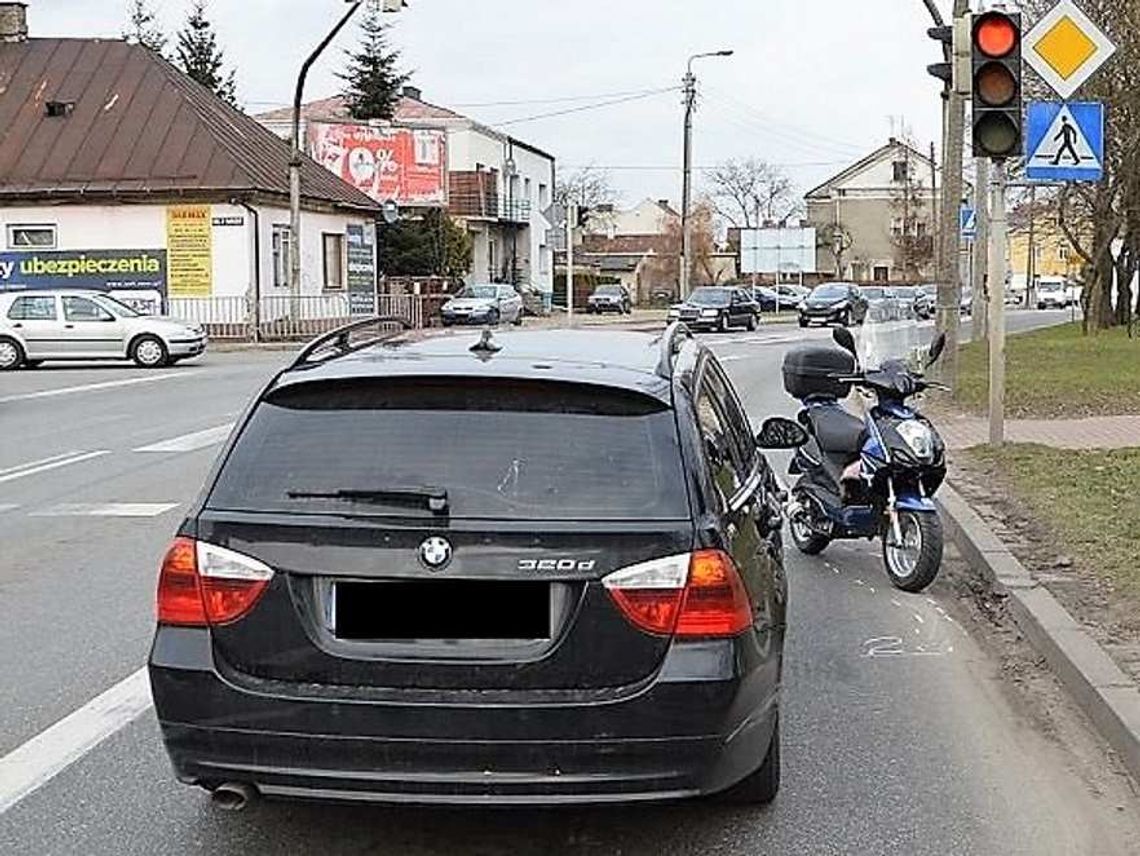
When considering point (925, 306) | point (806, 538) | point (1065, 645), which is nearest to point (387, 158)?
point (925, 306)

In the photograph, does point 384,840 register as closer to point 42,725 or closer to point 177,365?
point 42,725

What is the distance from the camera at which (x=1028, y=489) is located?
38.2 ft

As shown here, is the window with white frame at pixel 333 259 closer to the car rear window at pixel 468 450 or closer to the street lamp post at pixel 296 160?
the street lamp post at pixel 296 160

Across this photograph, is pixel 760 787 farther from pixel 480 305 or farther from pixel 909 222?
pixel 909 222

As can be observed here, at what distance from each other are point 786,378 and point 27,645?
4.34 m

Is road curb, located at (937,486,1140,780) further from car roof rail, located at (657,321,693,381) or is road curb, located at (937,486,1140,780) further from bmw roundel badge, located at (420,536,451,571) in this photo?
bmw roundel badge, located at (420,536,451,571)

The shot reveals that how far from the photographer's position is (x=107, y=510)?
12.2 metres

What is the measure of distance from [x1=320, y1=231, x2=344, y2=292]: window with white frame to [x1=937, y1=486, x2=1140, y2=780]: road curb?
119 ft

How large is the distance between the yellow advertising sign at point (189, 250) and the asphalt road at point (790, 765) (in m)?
28.9

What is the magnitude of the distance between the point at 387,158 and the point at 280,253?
1582 cm

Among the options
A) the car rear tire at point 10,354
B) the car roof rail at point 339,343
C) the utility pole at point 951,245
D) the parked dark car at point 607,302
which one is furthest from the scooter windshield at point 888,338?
the parked dark car at point 607,302

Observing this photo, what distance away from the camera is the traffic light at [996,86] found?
12.0 metres

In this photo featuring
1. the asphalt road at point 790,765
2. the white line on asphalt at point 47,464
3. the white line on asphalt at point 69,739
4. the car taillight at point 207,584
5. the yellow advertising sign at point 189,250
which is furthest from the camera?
the yellow advertising sign at point 189,250

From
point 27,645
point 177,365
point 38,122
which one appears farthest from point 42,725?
point 38,122
